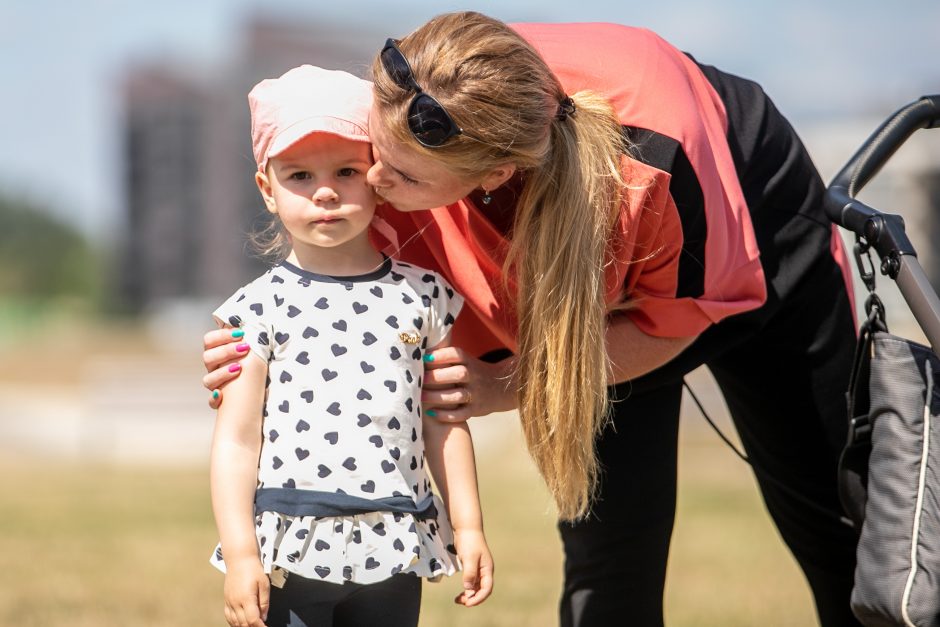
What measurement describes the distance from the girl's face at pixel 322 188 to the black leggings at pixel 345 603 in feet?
2.06

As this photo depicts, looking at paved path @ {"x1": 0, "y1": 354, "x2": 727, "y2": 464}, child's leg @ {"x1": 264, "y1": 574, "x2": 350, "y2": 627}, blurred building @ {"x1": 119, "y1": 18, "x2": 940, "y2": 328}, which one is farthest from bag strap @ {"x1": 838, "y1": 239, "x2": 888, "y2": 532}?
blurred building @ {"x1": 119, "y1": 18, "x2": 940, "y2": 328}

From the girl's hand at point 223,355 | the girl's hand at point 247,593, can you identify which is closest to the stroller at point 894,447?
the girl's hand at point 247,593

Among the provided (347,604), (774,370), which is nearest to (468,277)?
(347,604)

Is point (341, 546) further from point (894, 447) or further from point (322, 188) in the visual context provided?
point (894, 447)

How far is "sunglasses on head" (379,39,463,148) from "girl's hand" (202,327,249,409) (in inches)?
19.1

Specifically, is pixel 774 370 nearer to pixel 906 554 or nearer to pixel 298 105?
pixel 906 554

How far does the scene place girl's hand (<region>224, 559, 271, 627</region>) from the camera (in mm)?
1929

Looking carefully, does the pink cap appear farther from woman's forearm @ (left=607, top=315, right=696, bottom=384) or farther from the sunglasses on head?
woman's forearm @ (left=607, top=315, right=696, bottom=384)

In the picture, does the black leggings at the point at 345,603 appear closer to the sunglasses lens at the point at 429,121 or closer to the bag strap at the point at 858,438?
the sunglasses lens at the point at 429,121

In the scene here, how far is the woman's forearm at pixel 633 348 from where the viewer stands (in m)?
2.40

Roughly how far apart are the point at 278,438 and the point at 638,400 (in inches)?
37.8

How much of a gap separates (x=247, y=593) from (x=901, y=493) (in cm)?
124

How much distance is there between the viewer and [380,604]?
207 centimetres

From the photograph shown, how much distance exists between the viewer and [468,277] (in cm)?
234
